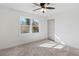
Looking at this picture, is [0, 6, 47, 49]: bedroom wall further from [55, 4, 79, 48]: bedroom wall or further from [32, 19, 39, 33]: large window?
[55, 4, 79, 48]: bedroom wall

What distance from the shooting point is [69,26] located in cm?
499

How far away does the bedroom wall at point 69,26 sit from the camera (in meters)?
4.55

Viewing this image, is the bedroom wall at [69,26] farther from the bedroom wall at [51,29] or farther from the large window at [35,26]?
the large window at [35,26]

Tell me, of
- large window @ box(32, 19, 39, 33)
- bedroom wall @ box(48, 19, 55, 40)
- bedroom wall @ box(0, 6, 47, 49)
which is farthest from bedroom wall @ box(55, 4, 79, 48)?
bedroom wall @ box(0, 6, 47, 49)

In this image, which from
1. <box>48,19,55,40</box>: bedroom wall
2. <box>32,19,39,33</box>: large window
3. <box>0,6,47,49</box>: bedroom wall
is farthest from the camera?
<box>48,19,55,40</box>: bedroom wall

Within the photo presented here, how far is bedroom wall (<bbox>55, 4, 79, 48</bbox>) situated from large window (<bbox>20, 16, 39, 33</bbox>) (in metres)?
1.67

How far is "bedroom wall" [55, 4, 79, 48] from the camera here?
4547 millimetres

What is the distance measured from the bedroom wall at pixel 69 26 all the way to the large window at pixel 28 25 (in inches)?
65.6

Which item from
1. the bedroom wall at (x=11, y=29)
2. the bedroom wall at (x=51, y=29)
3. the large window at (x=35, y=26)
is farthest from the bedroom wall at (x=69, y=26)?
the bedroom wall at (x=11, y=29)

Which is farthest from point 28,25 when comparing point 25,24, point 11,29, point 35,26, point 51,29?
point 51,29

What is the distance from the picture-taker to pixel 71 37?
4.89 m

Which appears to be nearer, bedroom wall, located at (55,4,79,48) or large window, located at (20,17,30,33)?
bedroom wall, located at (55,4,79,48)

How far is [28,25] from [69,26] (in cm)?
275

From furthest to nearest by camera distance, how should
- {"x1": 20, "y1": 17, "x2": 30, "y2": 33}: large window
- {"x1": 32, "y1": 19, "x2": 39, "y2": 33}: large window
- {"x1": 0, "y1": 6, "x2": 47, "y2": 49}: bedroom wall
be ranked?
{"x1": 32, "y1": 19, "x2": 39, "y2": 33}: large window < {"x1": 20, "y1": 17, "x2": 30, "y2": 33}: large window < {"x1": 0, "y1": 6, "x2": 47, "y2": 49}: bedroom wall
